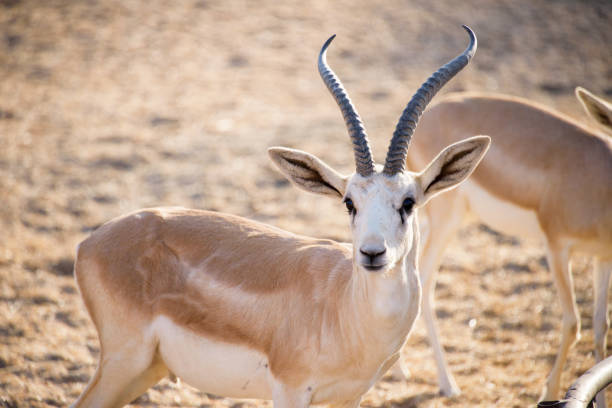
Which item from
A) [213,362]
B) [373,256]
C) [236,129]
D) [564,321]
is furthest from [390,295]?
[236,129]

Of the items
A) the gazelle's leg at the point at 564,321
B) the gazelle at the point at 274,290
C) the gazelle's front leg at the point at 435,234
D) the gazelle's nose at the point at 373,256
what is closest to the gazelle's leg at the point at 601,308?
the gazelle's leg at the point at 564,321

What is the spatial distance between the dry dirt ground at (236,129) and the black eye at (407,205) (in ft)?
7.77

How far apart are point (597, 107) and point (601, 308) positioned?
5.90ft

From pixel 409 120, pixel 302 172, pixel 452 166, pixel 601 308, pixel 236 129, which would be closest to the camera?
pixel 409 120

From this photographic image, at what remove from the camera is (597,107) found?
5828 millimetres

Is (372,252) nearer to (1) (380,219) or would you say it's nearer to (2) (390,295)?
(1) (380,219)

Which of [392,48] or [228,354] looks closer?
[228,354]

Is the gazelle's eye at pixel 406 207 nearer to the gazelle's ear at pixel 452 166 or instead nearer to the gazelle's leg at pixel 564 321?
the gazelle's ear at pixel 452 166

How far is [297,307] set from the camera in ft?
12.6

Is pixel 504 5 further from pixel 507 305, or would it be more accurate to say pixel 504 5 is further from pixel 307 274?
pixel 307 274

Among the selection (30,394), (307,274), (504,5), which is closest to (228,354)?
(307,274)

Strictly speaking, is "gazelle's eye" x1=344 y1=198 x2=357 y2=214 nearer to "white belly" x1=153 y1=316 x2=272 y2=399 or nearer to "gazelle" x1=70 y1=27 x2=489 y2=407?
"gazelle" x1=70 y1=27 x2=489 y2=407

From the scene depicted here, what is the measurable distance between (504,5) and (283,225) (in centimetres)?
1124

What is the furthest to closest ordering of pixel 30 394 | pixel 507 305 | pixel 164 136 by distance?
pixel 164 136 < pixel 507 305 < pixel 30 394
